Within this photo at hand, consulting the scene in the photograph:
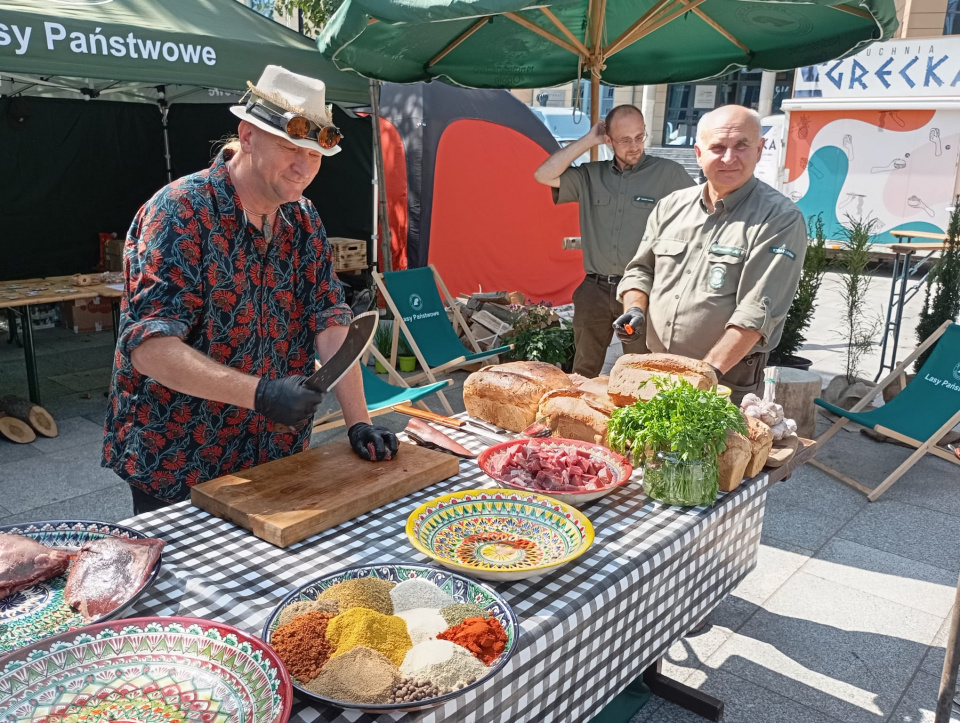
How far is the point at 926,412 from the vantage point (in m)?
5.04

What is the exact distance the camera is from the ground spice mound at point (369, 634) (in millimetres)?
1367

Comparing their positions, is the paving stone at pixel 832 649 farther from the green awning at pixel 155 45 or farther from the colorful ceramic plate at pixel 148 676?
the green awning at pixel 155 45

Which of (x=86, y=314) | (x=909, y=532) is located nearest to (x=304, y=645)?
(x=909, y=532)

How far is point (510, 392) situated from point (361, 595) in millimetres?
1338

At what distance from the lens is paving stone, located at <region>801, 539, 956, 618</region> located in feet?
12.0

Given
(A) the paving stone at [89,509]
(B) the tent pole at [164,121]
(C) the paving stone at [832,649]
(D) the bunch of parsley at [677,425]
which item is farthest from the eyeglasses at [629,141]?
(B) the tent pole at [164,121]

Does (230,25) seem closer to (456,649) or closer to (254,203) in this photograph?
(254,203)

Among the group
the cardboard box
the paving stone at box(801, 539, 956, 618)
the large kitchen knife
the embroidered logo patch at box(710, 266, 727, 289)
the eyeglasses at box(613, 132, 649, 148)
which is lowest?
the paving stone at box(801, 539, 956, 618)

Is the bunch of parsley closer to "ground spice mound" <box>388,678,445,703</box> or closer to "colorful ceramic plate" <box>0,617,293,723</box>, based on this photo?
"ground spice mound" <box>388,678,445,703</box>

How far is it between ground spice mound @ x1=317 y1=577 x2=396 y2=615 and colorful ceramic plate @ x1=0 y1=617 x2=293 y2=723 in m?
0.23

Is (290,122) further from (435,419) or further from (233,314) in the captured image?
(435,419)

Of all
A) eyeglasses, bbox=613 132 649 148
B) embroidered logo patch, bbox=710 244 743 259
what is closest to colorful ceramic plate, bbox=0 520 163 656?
embroidered logo patch, bbox=710 244 743 259

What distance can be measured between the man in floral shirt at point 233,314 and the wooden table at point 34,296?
4.30 m

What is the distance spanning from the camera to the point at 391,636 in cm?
141
